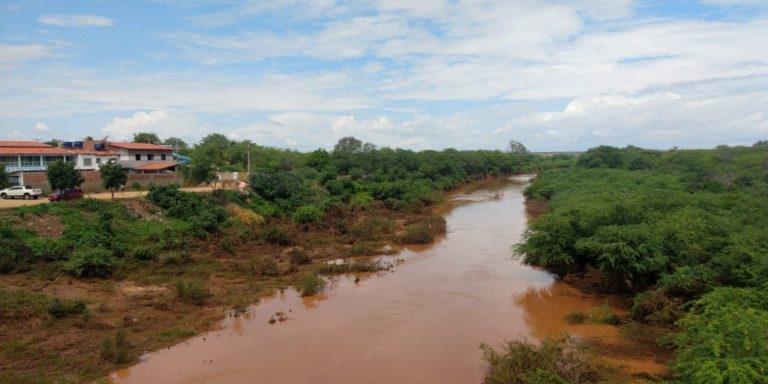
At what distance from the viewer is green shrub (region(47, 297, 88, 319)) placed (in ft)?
48.7

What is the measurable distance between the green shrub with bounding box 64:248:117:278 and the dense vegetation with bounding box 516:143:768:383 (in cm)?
1615

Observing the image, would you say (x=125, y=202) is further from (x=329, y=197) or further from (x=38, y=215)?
(x=329, y=197)

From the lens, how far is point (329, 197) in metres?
38.0

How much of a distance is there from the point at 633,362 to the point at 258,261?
15.2 meters

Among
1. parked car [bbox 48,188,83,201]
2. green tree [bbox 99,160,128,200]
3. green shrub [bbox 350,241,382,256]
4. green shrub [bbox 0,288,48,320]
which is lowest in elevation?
green shrub [bbox 350,241,382,256]

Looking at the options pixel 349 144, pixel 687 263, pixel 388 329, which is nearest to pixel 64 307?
pixel 388 329

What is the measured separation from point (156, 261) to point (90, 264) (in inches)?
116

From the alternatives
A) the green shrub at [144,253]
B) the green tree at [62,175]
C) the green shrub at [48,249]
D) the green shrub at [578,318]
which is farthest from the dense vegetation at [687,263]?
the green tree at [62,175]

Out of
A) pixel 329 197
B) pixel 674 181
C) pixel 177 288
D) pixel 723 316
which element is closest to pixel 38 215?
pixel 177 288

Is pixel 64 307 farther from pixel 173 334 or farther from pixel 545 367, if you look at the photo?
pixel 545 367

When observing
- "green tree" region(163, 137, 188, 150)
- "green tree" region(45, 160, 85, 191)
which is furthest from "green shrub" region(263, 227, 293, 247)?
"green tree" region(163, 137, 188, 150)

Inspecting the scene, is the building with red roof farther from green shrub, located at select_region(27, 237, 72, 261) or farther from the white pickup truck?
green shrub, located at select_region(27, 237, 72, 261)

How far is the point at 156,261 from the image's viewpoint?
21328 millimetres

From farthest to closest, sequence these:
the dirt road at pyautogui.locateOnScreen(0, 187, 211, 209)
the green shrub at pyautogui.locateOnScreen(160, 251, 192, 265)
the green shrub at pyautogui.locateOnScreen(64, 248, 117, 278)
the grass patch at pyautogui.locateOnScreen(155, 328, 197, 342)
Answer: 1. the dirt road at pyautogui.locateOnScreen(0, 187, 211, 209)
2. the green shrub at pyautogui.locateOnScreen(160, 251, 192, 265)
3. the green shrub at pyautogui.locateOnScreen(64, 248, 117, 278)
4. the grass patch at pyautogui.locateOnScreen(155, 328, 197, 342)
